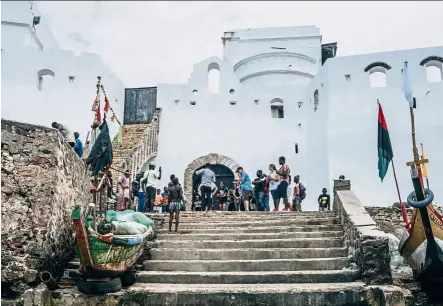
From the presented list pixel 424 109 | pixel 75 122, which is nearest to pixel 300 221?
pixel 424 109

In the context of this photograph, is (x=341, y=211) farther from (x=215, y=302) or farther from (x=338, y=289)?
(x=215, y=302)

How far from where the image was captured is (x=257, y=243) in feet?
25.3

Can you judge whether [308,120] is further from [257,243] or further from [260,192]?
[257,243]

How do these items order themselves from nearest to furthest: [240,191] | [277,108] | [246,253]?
[246,253] < [240,191] < [277,108]

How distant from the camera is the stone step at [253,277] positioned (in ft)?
21.5

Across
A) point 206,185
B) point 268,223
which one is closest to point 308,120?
point 206,185

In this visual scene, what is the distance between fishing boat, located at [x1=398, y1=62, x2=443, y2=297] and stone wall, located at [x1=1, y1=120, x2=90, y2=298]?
199 inches

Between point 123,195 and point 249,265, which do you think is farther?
point 123,195

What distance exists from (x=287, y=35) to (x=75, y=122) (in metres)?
9.90

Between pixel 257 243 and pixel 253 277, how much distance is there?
3.71 feet

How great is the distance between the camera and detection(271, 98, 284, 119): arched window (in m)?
18.4

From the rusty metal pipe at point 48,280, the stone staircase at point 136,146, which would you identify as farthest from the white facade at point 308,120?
the rusty metal pipe at point 48,280

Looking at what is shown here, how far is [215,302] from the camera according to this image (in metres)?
6.07

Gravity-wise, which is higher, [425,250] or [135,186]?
[135,186]
